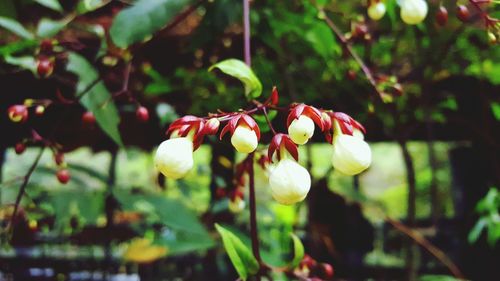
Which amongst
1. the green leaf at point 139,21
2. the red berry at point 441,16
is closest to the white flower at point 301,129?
the green leaf at point 139,21

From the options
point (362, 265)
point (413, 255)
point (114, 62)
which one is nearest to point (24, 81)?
point (114, 62)

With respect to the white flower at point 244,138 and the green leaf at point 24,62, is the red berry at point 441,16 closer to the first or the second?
the white flower at point 244,138

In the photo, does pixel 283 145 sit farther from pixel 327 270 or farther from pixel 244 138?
pixel 327 270

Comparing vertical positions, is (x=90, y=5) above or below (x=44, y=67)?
above

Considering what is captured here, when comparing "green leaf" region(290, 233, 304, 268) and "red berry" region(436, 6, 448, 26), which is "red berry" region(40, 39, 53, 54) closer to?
"green leaf" region(290, 233, 304, 268)

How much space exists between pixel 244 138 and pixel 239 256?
182mm

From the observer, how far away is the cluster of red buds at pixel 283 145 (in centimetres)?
46

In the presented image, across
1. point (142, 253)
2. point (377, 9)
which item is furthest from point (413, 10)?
point (142, 253)

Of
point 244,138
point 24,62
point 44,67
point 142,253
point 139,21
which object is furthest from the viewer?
point 142,253

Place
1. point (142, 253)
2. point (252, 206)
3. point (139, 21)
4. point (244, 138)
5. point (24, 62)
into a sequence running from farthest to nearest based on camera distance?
point (142, 253)
point (24, 62)
point (139, 21)
point (252, 206)
point (244, 138)

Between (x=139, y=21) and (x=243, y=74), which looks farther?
(x=139, y=21)

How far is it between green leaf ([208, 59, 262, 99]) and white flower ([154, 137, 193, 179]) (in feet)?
0.41

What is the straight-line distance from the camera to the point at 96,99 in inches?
30.3

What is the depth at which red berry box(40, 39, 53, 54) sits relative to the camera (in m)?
0.82
